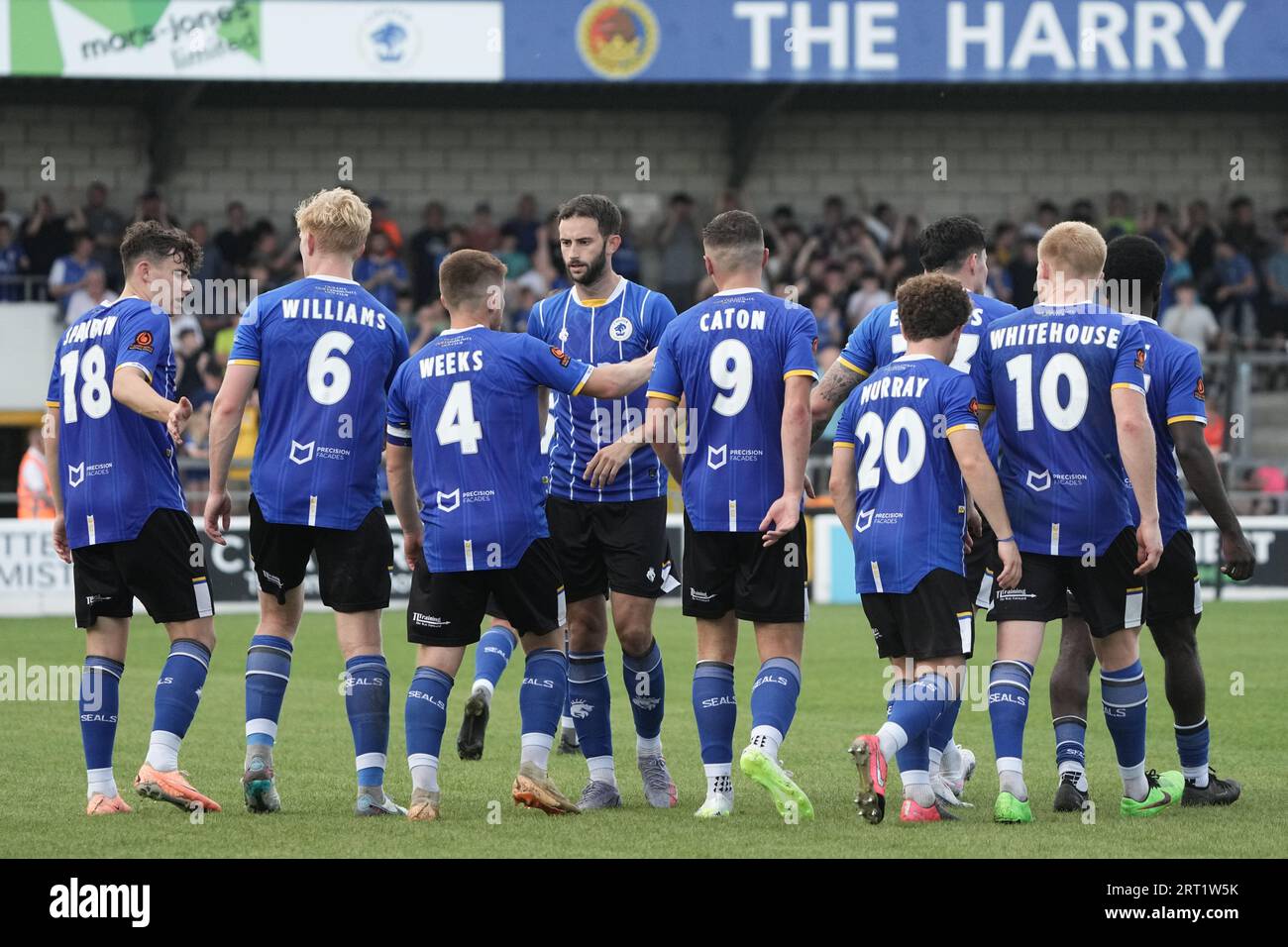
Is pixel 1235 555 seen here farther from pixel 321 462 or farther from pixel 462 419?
pixel 321 462

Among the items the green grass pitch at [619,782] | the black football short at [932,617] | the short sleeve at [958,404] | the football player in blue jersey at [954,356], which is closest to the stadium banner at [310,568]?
the green grass pitch at [619,782]

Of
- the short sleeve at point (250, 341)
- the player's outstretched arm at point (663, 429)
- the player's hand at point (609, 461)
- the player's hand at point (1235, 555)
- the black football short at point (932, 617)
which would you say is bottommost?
the black football short at point (932, 617)

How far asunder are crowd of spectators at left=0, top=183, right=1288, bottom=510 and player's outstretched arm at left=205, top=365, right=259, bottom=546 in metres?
12.5

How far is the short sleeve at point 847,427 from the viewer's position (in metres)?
6.60

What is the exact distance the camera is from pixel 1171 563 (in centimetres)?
721

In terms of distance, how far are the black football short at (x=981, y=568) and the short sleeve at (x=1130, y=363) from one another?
86 cm

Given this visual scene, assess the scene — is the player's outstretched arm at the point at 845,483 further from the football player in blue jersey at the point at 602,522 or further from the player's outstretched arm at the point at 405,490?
the player's outstretched arm at the point at 405,490

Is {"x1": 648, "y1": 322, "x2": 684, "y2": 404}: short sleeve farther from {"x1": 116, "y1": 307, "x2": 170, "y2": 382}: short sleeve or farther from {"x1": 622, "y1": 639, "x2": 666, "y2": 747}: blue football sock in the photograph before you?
{"x1": 116, "y1": 307, "x2": 170, "y2": 382}: short sleeve

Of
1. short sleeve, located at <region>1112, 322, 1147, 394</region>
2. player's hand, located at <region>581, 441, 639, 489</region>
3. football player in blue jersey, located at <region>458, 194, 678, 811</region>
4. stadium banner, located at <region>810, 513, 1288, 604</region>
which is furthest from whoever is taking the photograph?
stadium banner, located at <region>810, 513, 1288, 604</region>

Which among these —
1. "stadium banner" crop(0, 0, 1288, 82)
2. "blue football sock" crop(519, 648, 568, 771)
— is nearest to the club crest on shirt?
"blue football sock" crop(519, 648, 568, 771)

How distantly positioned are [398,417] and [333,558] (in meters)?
0.57

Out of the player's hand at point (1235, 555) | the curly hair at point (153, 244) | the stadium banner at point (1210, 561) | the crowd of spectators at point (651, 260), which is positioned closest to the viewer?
the player's hand at point (1235, 555)

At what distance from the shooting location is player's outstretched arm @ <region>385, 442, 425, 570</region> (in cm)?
678
